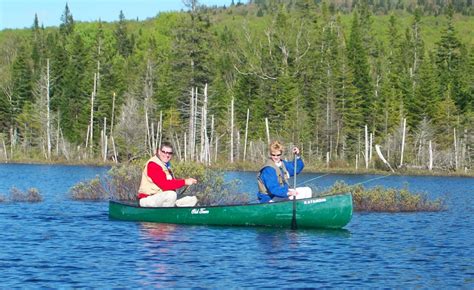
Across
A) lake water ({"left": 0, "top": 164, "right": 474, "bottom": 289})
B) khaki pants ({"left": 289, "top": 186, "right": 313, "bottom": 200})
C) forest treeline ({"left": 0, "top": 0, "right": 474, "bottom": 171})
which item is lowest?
lake water ({"left": 0, "top": 164, "right": 474, "bottom": 289})

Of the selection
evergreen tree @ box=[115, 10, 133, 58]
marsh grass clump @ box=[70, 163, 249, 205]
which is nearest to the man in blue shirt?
marsh grass clump @ box=[70, 163, 249, 205]

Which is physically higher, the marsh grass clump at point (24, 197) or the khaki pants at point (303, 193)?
the khaki pants at point (303, 193)

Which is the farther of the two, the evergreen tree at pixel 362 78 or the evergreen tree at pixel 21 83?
the evergreen tree at pixel 21 83

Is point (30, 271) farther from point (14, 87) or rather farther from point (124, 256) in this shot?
point (14, 87)

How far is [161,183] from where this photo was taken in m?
22.1

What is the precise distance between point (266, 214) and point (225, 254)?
351 centimetres

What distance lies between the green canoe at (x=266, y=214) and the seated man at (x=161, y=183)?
1.08ft

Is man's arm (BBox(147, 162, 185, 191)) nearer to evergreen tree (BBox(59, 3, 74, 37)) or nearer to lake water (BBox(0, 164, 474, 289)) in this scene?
lake water (BBox(0, 164, 474, 289))

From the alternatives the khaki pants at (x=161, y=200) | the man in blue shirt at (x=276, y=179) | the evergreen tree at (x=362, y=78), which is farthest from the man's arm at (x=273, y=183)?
the evergreen tree at (x=362, y=78)

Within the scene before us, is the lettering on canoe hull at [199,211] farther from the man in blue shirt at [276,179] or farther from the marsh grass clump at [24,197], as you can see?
the marsh grass clump at [24,197]

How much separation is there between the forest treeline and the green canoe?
40477 millimetres

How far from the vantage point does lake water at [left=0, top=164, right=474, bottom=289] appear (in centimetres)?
1541

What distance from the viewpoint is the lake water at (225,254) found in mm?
15406

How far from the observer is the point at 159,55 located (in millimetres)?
97750
